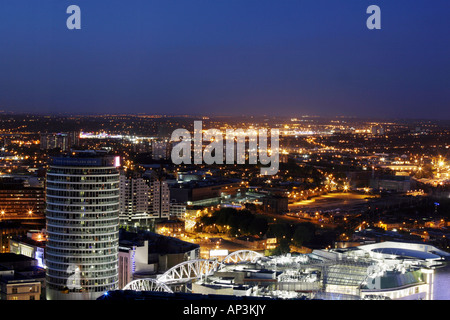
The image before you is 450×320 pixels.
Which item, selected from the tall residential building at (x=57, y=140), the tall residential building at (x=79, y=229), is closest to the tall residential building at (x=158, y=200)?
the tall residential building at (x=79, y=229)

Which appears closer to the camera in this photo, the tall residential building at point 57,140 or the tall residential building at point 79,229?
the tall residential building at point 79,229

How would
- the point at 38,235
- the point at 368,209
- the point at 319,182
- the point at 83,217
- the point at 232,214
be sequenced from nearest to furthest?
the point at 83,217
the point at 38,235
the point at 232,214
the point at 368,209
the point at 319,182

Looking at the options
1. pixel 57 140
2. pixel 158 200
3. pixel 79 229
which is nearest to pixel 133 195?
pixel 158 200

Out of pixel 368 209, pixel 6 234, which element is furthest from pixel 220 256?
pixel 368 209

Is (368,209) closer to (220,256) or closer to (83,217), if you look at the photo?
(220,256)

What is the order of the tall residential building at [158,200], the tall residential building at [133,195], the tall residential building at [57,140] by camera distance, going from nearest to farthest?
the tall residential building at [133,195] < the tall residential building at [158,200] < the tall residential building at [57,140]

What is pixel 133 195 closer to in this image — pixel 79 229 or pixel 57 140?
pixel 79 229

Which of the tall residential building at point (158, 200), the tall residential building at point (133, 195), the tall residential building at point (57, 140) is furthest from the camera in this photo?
the tall residential building at point (57, 140)

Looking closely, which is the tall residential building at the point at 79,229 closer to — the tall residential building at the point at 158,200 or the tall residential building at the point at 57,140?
the tall residential building at the point at 158,200
